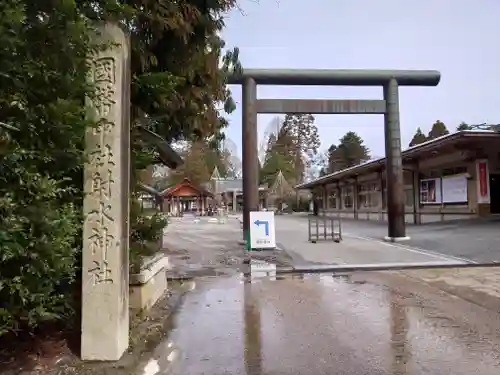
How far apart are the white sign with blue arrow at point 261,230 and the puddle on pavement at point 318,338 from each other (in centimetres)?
588

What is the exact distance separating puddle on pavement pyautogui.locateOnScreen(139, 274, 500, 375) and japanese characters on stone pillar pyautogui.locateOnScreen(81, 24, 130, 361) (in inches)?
23.6

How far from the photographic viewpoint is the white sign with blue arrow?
14.0 m

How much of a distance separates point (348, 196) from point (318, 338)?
115 ft

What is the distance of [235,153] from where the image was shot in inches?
3098

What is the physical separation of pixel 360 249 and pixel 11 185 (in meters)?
12.4

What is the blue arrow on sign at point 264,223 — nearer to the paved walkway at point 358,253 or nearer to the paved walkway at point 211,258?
the paved walkway at point 211,258

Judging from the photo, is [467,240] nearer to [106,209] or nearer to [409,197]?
[409,197]

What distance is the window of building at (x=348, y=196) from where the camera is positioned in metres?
38.4

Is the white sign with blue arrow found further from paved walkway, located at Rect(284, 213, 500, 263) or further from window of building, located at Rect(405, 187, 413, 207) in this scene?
window of building, located at Rect(405, 187, 413, 207)

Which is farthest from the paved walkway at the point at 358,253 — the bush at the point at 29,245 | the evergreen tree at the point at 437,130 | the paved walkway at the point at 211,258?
the evergreen tree at the point at 437,130

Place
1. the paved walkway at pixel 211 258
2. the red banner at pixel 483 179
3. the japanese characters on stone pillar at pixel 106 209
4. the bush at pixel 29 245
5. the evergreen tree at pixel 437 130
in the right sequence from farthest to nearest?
the evergreen tree at pixel 437 130 < the red banner at pixel 483 179 < the paved walkway at pixel 211 258 < the japanese characters on stone pillar at pixel 106 209 < the bush at pixel 29 245

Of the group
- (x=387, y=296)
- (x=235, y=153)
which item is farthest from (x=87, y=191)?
(x=235, y=153)

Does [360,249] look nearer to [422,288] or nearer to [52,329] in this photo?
[422,288]

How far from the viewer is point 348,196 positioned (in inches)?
1554
